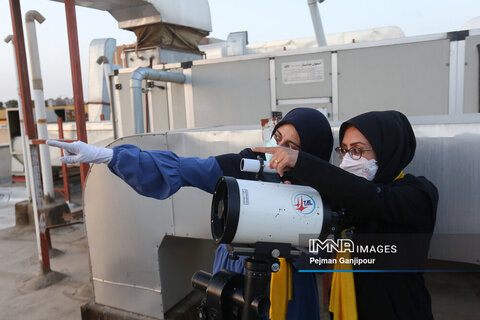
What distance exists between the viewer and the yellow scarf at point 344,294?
108 centimetres

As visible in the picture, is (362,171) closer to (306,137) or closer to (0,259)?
(306,137)

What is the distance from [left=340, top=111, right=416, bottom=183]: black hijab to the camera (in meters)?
1.07

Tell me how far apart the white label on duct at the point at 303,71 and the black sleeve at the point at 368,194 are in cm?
239

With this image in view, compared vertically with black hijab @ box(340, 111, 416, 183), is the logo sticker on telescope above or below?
below

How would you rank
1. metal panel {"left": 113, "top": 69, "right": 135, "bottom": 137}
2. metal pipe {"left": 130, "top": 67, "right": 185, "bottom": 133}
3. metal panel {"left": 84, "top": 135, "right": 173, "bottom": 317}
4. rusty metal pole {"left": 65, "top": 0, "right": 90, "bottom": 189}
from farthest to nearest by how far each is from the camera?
metal panel {"left": 113, "top": 69, "right": 135, "bottom": 137} < metal pipe {"left": 130, "top": 67, "right": 185, "bottom": 133} < rusty metal pole {"left": 65, "top": 0, "right": 90, "bottom": 189} < metal panel {"left": 84, "top": 135, "right": 173, "bottom": 317}

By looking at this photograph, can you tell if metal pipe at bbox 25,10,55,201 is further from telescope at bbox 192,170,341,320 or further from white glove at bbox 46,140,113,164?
telescope at bbox 192,170,341,320

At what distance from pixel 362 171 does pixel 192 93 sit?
116 inches

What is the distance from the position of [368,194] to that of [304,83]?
2.55 meters

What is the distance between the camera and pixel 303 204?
0.97 meters

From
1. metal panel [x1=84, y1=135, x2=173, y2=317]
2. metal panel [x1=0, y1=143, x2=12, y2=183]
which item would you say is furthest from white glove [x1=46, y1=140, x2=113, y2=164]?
metal panel [x1=0, y1=143, x2=12, y2=183]

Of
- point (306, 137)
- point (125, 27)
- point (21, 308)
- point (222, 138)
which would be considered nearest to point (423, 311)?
point (306, 137)

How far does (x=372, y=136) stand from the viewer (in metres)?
1.08

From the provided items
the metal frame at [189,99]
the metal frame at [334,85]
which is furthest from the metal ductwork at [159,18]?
the metal frame at [334,85]

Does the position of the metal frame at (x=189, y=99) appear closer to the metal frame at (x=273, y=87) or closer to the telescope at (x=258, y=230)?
the metal frame at (x=273, y=87)
